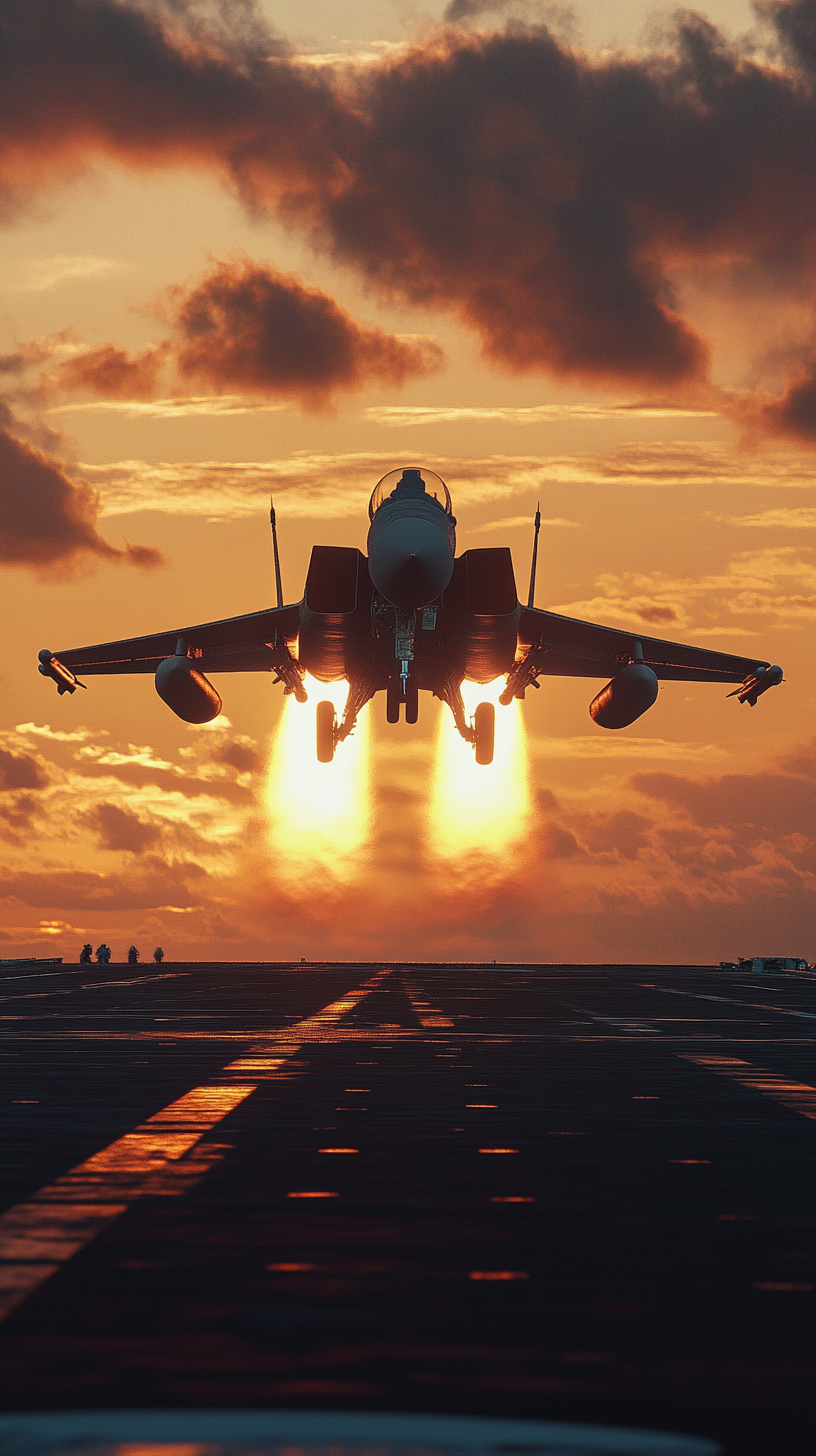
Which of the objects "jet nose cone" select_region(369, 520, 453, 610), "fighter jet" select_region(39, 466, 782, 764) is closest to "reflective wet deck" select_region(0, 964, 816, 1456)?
"jet nose cone" select_region(369, 520, 453, 610)

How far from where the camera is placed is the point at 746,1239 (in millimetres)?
6551

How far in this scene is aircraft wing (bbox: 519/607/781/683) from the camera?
48.1m

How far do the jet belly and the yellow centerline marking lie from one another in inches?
805

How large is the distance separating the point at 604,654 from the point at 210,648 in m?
12.8

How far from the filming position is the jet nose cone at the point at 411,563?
32.5m

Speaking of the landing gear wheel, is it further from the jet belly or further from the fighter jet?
the jet belly

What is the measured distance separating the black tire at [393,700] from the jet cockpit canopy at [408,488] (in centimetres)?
441

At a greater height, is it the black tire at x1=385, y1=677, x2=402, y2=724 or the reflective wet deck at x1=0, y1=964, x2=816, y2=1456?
the black tire at x1=385, y1=677, x2=402, y2=724

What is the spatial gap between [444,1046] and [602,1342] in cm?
1360

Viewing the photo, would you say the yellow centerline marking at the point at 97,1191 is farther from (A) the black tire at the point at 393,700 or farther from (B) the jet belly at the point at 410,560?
(A) the black tire at the point at 393,700

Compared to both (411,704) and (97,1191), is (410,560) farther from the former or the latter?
(97,1191)

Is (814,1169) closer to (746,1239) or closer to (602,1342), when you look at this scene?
(746,1239)

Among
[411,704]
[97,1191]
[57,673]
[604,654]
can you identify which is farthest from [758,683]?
[97,1191]

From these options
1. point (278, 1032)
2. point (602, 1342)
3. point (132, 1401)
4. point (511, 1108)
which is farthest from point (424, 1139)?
point (278, 1032)
